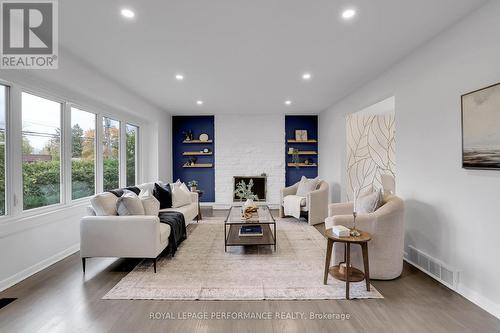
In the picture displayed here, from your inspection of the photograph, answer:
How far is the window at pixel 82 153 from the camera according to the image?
388 centimetres

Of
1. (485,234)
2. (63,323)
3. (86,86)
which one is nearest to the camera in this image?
(63,323)

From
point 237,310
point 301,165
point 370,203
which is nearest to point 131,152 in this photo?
point 301,165

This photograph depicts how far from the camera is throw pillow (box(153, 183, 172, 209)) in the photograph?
14.5 feet

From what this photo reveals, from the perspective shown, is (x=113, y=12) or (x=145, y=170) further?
(x=145, y=170)

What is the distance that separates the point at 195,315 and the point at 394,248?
2069 mm

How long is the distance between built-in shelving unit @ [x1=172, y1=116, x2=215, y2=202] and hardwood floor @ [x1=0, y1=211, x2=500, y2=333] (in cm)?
463

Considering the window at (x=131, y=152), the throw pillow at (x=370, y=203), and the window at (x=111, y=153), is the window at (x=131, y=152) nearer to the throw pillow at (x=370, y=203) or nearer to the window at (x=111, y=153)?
the window at (x=111, y=153)

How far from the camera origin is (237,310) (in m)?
2.22

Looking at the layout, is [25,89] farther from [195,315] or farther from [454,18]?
[454,18]

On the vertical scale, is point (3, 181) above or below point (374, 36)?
below

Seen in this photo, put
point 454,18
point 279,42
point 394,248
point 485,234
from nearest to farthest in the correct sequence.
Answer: point 485,234, point 454,18, point 394,248, point 279,42

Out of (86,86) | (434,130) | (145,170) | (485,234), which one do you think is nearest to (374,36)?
(434,130)

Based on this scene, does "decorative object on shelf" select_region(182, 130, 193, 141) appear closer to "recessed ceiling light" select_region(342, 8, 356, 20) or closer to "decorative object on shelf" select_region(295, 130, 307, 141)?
"decorative object on shelf" select_region(295, 130, 307, 141)

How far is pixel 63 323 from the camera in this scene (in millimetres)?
2047
